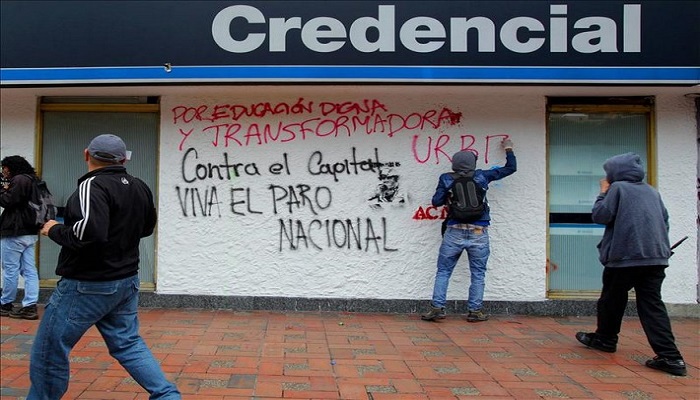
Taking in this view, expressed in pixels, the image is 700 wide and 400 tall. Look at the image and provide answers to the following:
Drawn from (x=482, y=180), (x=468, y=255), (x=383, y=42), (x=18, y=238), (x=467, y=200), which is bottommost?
(x=468, y=255)

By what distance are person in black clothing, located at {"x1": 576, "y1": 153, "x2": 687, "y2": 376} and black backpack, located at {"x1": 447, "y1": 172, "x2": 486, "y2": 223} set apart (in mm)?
1235

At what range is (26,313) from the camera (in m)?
5.54

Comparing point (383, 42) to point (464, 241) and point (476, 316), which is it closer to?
point (464, 241)

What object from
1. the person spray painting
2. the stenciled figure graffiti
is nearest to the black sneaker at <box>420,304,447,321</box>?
the person spray painting

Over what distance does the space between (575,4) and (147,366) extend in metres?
5.17

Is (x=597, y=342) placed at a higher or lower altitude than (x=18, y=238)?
lower

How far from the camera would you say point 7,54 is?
550 centimetres

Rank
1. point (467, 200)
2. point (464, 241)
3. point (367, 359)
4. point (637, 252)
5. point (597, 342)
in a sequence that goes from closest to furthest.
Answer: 1. point (637, 252)
2. point (367, 359)
3. point (597, 342)
4. point (467, 200)
5. point (464, 241)

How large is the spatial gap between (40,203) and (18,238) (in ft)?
1.44

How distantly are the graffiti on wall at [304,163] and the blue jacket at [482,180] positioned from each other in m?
0.35

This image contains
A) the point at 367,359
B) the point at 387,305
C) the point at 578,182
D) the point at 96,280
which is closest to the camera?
the point at 96,280

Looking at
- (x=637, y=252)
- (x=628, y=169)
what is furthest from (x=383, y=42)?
(x=637, y=252)

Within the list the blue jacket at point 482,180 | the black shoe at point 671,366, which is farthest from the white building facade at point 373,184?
the black shoe at point 671,366

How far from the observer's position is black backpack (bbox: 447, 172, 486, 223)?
216 inches
